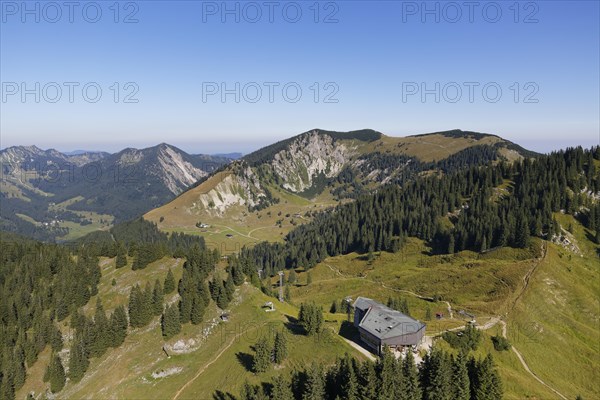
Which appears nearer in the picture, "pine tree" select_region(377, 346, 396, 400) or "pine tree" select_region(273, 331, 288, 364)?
"pine tree" select_region(377, 346, 396, 400)

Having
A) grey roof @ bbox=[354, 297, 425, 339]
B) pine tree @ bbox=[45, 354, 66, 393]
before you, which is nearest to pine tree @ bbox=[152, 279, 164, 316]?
pine tree @ bbox=[45, 354, 66, 393]

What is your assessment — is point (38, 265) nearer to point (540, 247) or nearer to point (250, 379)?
point (250, 379)

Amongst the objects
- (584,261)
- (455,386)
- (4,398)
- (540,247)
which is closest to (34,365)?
(4,398)

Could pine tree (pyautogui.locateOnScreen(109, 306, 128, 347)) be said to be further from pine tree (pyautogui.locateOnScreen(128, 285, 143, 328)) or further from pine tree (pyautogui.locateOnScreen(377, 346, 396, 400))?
pine tree (pyautogui.locateOnScreen(377, 346, 396, 400))

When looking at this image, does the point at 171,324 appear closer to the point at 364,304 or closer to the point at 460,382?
the point at 364,304

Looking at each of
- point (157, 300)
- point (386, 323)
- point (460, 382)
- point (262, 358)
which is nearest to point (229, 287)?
point (157, 300)
